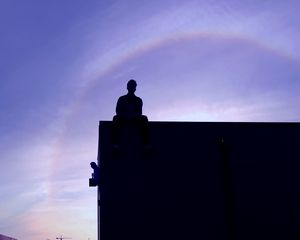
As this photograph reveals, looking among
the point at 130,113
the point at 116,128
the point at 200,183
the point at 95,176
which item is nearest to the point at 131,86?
the point at 130,113

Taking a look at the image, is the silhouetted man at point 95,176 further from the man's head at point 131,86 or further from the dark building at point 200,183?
the man's head at point 131,86

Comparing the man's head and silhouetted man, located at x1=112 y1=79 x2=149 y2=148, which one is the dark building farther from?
the man's head

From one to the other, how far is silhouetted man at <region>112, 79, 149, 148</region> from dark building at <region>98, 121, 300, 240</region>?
0.30 metres

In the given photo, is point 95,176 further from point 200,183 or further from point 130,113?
point 200,183

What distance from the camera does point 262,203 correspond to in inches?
517

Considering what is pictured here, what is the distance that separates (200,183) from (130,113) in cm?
320

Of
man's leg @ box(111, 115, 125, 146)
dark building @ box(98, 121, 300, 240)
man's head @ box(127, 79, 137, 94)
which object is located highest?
man's head @ box(127, 79, 137, 94)

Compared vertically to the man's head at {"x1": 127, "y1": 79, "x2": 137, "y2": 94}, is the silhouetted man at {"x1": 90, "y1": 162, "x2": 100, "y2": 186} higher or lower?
lower

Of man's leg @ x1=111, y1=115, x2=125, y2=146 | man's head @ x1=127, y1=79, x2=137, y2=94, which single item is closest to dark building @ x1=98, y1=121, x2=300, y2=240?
man's leg @ x1=111, y1=115, x2=125, y2=146

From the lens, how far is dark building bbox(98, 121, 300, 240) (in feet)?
40.3

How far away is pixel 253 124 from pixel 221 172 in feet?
7.13

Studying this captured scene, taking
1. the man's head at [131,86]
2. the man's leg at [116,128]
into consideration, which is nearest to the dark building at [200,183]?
the man's leg at [116,128]

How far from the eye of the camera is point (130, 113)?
1322cm

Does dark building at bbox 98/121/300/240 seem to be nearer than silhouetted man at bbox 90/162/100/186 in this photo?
Yes
